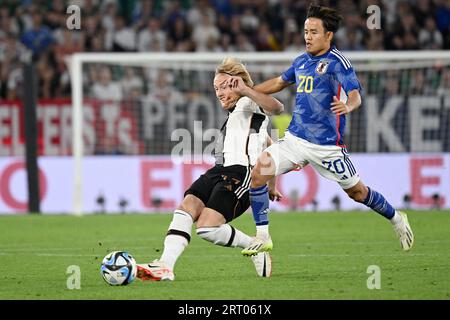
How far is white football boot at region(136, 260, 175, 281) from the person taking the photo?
7.89m

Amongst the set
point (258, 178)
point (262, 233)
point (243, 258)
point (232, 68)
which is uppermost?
point (232, 68)

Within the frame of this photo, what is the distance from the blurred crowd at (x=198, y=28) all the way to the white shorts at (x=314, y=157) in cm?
1040

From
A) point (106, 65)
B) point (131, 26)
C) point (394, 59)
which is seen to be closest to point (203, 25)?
point (131, 26)

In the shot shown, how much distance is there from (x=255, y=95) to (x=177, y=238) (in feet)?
4.53

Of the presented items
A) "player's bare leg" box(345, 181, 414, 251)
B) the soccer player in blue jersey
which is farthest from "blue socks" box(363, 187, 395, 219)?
the soccer player in blue jersey

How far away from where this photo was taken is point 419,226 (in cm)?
1363

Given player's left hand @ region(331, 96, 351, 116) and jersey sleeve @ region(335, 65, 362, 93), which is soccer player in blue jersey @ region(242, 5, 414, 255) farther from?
player's left hand @ region(331, 96, 351, 116)

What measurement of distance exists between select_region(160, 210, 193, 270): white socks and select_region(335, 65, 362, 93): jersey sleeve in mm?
1817

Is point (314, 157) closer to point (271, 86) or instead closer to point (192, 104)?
point (271, 86)

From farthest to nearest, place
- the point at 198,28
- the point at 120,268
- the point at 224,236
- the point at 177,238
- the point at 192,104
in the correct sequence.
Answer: the point at 198,28, the point at 192,104, the point at 224,236, the point at 177,238, the point at 120,268

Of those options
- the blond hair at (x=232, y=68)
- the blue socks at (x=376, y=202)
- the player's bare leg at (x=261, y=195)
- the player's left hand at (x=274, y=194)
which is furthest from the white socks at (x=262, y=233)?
the blond hair at (x=232, y=68)

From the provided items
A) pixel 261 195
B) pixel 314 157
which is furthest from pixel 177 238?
pixel 314 157

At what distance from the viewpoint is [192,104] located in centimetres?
1766
